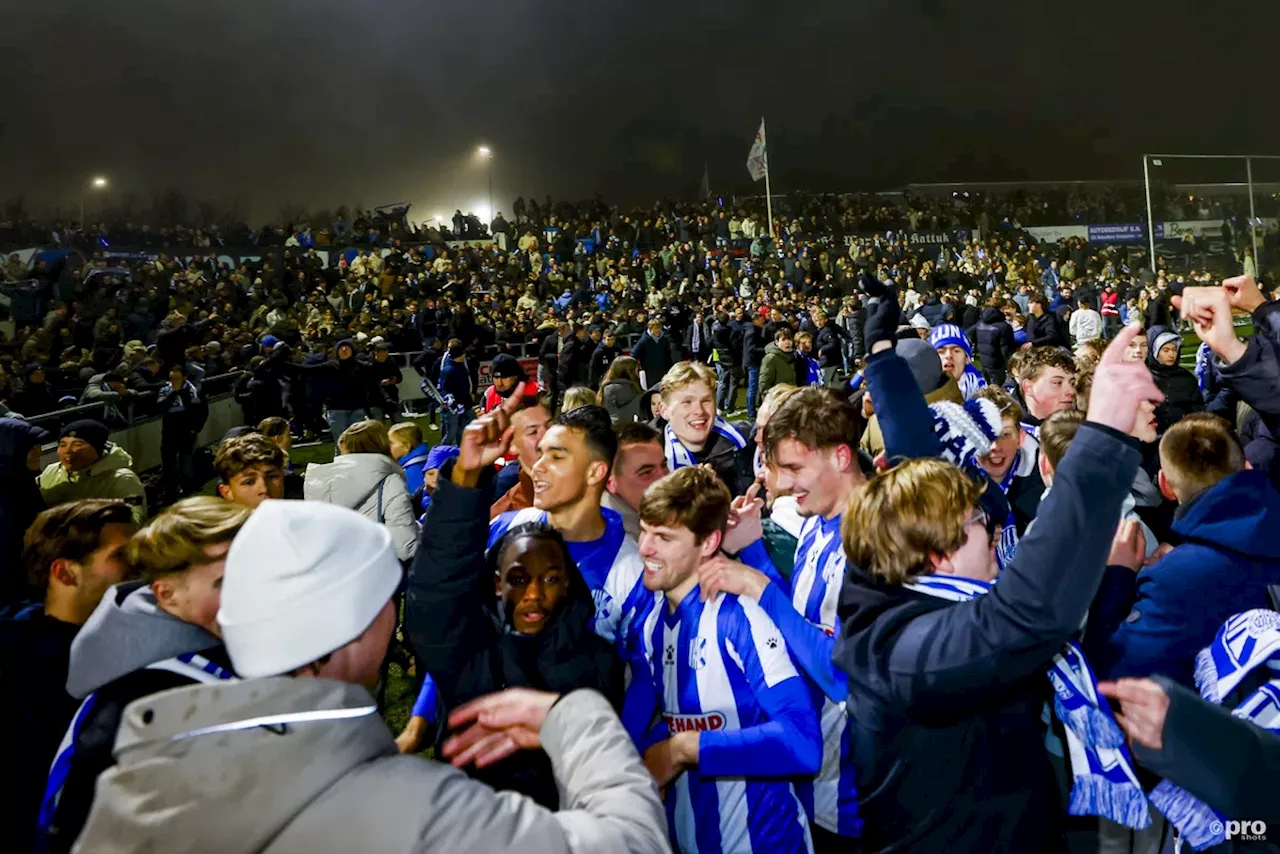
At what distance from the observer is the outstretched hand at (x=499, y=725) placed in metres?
1.79

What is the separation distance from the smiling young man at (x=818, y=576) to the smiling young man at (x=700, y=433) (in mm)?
2095

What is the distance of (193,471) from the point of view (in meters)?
11.9

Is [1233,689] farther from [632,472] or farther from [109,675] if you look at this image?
[109,675]

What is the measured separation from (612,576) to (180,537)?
139cm

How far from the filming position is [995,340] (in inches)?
573

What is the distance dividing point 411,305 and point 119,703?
70.1 ft

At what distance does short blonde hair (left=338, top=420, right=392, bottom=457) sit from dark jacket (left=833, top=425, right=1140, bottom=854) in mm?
4055

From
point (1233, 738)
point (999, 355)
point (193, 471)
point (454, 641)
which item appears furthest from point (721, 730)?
point (999, 355)

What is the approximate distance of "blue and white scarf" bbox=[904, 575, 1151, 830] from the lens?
6.98 feet

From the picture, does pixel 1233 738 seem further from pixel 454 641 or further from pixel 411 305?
pixel 411 305

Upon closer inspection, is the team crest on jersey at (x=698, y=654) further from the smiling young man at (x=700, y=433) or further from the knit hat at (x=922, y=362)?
the smiling young man at (x=700, y=433)

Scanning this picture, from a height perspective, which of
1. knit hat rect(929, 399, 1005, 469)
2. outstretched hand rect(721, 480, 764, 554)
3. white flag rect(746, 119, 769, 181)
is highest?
white flag rect(746, 119, 769, 181)

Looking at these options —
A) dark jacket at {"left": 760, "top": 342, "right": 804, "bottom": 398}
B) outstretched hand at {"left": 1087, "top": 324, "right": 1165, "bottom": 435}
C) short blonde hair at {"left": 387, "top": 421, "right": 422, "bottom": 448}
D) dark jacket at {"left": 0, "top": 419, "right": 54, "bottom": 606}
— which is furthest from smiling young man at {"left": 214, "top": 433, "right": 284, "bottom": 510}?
dark jacket at {"left": 760, "top": 342, "right": 804, "bottom": 398}
